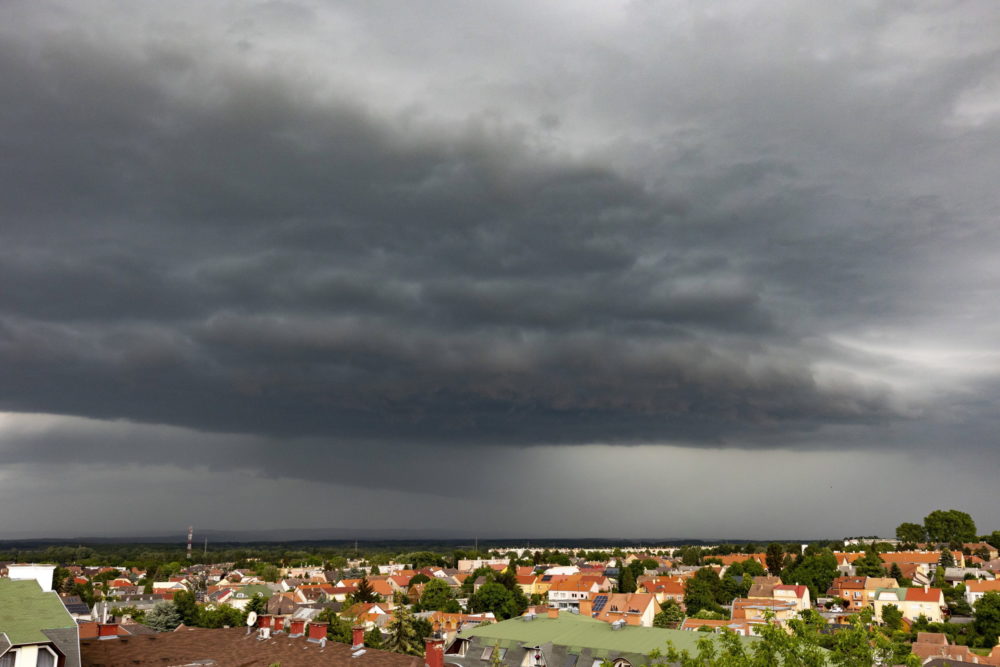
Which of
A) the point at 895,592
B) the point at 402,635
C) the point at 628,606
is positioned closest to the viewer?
the point at 402,635

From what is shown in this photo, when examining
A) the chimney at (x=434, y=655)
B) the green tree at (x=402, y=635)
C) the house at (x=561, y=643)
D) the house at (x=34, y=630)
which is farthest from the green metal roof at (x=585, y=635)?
the house at (x=34, y=630)

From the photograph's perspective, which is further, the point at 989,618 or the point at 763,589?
the point at 763,589

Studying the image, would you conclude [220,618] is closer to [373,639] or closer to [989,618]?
[373,639]

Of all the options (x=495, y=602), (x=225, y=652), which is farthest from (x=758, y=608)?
(x=225, y=652)

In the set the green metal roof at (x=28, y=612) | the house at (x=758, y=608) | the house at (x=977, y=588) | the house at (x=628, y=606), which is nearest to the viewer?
the green metal roof at (x=28, y=612)

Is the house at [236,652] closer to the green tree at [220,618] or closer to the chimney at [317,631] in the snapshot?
the chimney at [317,631]

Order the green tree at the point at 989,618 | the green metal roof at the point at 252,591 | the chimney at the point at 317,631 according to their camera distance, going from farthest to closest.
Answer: the green metal roof at the point at 252,591
the green tree at the point at 989,618
the chimney at the point at 317,631
